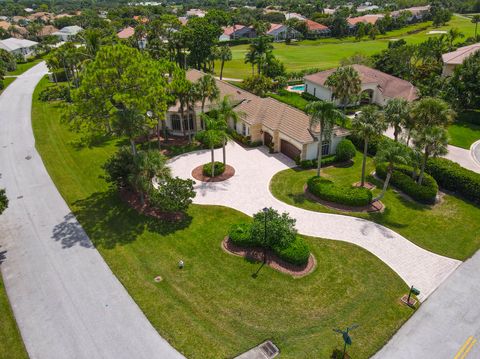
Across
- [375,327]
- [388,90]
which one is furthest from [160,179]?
[388,90]

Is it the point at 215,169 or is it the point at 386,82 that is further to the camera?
the point at 386,82

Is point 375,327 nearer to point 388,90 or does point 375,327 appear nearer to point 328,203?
point 328,203

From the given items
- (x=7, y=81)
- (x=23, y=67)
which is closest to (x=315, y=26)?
(x=23, y=67)

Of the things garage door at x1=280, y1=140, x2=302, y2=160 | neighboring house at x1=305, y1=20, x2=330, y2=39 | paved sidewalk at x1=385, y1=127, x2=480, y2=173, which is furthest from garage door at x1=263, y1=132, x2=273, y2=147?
neighboring house at x1=305, y1=20, x2=330, y2=39

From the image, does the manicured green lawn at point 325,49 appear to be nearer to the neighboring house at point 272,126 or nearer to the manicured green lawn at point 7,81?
the neighboring house at point 272,126

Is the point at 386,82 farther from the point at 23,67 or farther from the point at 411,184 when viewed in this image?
the point at 23,67
